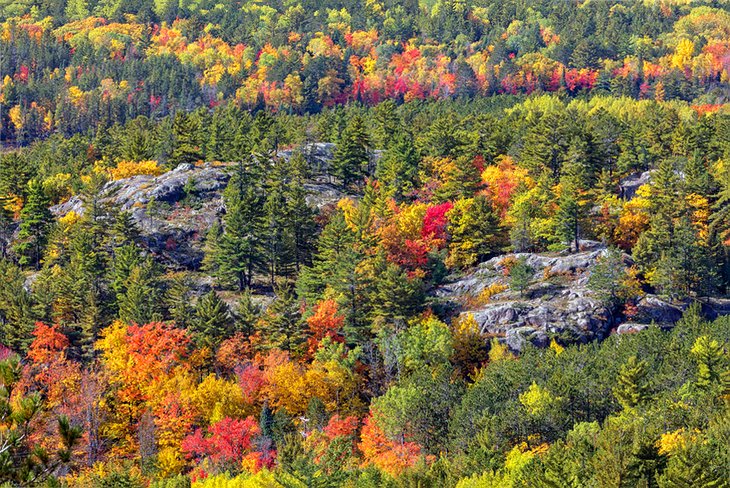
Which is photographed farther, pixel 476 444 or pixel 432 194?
pixel 432 194

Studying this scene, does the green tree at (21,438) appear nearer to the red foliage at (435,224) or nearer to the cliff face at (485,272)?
the cliff face at (485,272)

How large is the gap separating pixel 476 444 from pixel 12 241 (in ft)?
233

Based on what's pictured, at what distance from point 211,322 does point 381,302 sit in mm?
17941

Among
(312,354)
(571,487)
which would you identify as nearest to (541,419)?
(571,487)

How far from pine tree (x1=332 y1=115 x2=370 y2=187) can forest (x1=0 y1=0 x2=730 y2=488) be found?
1.01 ft

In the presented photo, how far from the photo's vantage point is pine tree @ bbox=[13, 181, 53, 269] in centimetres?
10812

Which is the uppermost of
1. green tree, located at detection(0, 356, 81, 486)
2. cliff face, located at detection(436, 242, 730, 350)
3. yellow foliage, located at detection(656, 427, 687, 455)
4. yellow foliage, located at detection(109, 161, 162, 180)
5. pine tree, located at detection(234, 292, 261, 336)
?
green tree, located at detection(0, 356, 81, 486)

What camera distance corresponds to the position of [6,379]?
63.1 feet

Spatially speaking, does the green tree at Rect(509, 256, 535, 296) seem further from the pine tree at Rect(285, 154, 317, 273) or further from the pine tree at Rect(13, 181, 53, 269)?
the pine tree at Rect(13, 181, 53, 269)

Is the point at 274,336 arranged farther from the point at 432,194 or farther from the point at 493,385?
the point at 432,194

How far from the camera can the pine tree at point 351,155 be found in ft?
405

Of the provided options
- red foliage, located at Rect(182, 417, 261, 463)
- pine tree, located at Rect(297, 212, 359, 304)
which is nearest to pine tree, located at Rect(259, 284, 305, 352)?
pine tree, located at Rect(297, 212, 359, 304)

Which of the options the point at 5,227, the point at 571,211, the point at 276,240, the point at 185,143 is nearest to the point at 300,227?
the point at 276,240

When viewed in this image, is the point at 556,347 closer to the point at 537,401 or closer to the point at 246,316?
the point at 537,401
